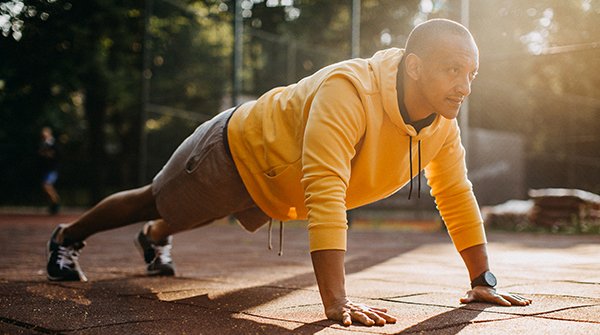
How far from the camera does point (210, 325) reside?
206cm

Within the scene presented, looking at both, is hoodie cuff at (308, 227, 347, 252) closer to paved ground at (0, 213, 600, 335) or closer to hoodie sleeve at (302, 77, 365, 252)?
hoodie sleeve at (302, 77, 365, 252)

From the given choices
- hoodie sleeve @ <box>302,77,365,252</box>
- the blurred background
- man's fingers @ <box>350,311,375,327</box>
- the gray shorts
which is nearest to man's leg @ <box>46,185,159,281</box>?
the gray shorts

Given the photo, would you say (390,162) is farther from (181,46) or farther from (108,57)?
(108,57)

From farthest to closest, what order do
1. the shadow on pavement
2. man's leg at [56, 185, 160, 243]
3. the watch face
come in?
man's leg at [56, 185, 160, 243], the watch face, the shadow on pavement

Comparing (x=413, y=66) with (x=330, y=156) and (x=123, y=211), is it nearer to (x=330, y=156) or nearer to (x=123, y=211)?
(x=330, y=156)

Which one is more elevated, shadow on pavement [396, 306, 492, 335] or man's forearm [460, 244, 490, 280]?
man's forearm [460, 244, 490, 280]

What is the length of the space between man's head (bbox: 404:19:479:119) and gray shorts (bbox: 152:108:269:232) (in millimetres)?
848

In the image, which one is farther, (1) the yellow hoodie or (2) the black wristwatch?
(2) the black wristwatch

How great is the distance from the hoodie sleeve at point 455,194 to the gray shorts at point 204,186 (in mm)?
750

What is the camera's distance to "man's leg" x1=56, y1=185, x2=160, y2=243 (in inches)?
120

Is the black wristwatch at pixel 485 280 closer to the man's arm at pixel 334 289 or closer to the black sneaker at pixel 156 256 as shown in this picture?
the man's arm at pixel 334 289

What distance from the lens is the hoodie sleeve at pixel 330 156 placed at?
6.87ft

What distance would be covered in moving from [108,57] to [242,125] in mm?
14253

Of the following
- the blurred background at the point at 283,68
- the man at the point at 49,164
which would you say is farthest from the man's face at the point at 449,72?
the man at the point at 49,164
